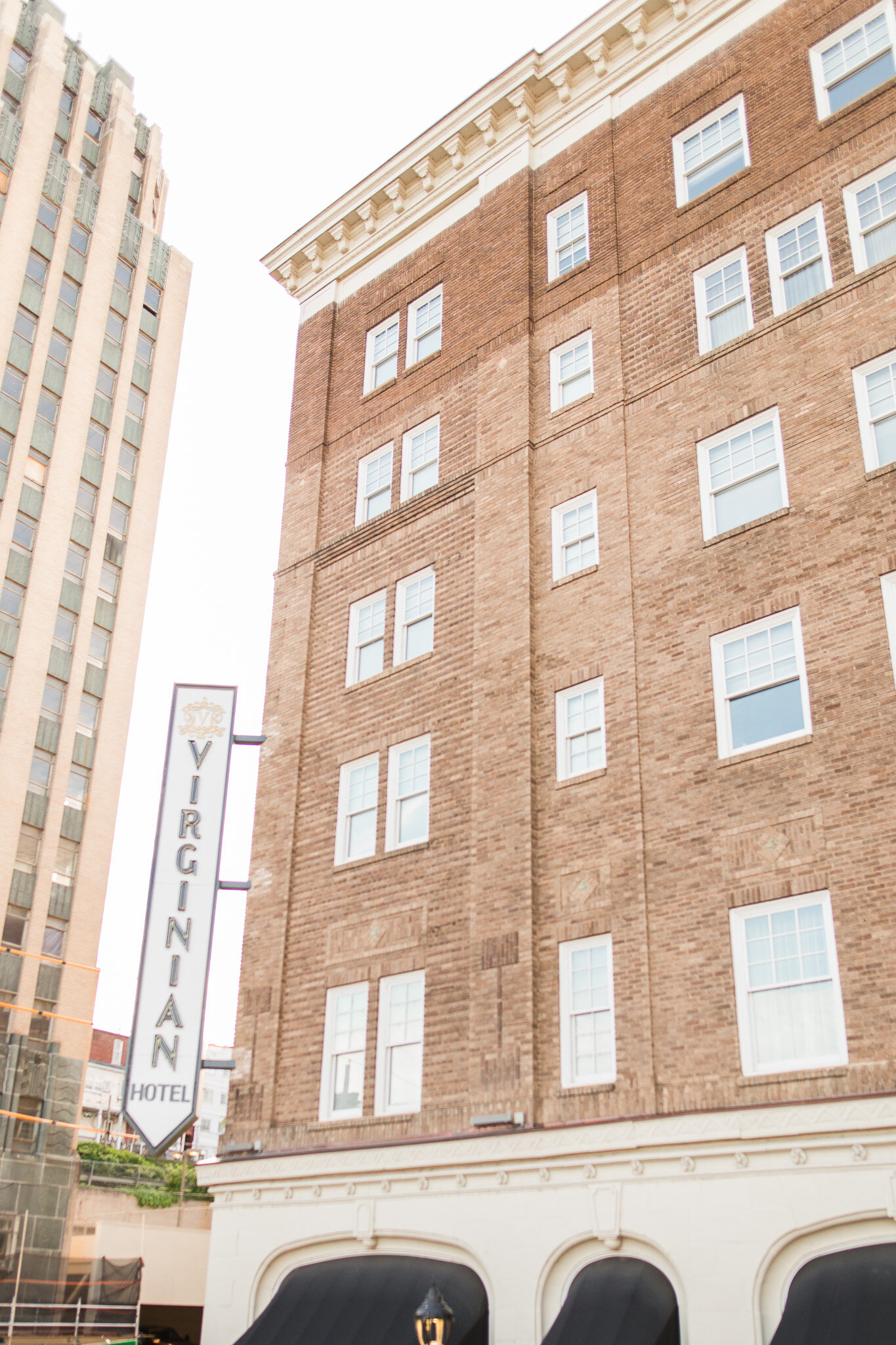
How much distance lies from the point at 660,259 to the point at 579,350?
210 cm

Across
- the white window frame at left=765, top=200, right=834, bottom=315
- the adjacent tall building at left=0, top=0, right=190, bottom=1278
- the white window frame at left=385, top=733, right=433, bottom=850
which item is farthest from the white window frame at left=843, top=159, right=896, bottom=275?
the adjacent tall building at left=0, top=0, right=190, bottom=1278

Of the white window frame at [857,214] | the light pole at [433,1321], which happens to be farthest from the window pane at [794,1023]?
the white window frame at [857,214]

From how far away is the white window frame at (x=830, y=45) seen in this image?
19.3 m

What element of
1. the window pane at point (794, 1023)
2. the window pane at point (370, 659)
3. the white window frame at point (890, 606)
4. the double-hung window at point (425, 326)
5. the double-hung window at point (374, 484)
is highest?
the double-hung window at point (425, 326)

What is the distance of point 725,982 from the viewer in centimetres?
1525

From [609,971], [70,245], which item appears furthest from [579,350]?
[70,245]

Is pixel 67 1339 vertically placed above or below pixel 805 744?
below

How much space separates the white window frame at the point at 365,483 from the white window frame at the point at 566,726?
22.1ft

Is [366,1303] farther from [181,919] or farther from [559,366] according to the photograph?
[559,366]

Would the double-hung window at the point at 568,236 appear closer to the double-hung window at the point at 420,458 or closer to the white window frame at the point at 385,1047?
the double-hung window at the point at 420,458

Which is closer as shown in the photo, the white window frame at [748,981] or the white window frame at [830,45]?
the white window frame at [748,981]

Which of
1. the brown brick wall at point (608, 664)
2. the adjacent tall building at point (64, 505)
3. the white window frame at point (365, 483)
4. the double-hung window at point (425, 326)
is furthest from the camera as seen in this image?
the adjacent tall building at point (64, 505)

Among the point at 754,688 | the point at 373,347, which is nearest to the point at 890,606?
the point at 754,688

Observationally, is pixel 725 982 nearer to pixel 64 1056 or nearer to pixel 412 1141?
pixel 412 1141
